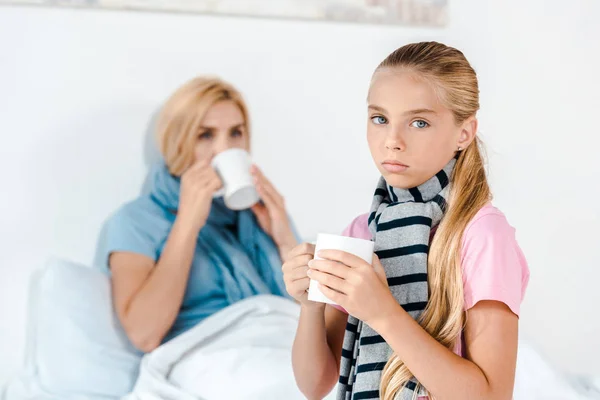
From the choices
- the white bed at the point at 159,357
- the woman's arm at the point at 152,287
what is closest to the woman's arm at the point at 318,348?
the white bed at the point at 159,357

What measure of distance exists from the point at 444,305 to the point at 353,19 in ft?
5.09

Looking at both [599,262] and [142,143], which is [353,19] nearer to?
[142,143]

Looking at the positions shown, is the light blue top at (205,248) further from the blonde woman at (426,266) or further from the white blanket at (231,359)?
the blonde woman at (426,266)

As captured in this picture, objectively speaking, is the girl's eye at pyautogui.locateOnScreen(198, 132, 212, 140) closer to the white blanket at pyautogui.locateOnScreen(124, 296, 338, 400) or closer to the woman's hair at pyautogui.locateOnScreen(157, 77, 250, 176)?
the woman's hair at pyautogui.locateOnScreen(157, 77, 250, 176)

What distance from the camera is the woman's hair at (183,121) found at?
2066mm

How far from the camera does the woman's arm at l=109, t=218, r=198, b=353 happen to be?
1906 millimetres

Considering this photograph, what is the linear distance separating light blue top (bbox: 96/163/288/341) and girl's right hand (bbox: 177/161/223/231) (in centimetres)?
9

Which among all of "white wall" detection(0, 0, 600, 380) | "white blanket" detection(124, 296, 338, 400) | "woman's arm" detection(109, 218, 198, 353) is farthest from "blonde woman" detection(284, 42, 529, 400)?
"white wall" detection(0, 0, 600, 380)

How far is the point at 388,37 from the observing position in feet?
7.88

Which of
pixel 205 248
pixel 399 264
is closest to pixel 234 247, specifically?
pixel 205 248

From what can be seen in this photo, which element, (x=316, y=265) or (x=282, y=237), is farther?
(x=282, y=237)

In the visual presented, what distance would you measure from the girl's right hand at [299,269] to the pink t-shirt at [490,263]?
0.66 feet

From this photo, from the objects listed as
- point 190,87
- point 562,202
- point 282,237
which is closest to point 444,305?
point 282,237

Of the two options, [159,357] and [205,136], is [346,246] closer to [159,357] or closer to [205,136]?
[159,357]
